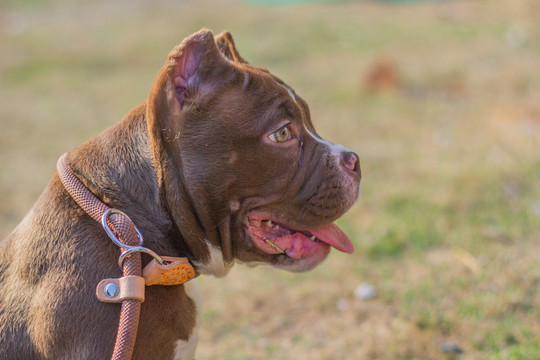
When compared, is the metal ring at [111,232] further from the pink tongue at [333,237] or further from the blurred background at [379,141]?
the blurred background at [379,141]

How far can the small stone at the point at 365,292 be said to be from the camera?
15.5 feet

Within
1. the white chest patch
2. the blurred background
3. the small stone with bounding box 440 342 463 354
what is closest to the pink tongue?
the white chest patch

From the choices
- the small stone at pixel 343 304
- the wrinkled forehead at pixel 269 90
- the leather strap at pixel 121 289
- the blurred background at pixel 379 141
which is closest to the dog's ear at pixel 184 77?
the wrinkled forehead at pixel 269 90

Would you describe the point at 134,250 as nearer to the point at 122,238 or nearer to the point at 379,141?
the point at 122,238

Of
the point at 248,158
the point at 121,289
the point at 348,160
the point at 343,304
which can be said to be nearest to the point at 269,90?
the point at 248,158

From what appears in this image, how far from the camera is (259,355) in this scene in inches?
165

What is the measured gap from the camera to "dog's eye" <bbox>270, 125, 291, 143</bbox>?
9.40 ft

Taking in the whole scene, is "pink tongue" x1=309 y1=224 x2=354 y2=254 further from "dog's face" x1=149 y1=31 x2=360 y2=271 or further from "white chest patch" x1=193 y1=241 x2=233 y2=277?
"white chest patch" x1=193 y1=241 x2=233 y2=277

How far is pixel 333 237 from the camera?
3236mm

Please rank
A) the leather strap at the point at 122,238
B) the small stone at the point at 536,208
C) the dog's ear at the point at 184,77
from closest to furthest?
the leather strap at the point at 122,238 < the dog's ear at the point at 184,77 < the small stone at the point at 536,208

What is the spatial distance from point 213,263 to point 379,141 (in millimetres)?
5307

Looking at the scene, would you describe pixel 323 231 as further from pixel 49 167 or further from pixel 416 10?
pixel 416 10

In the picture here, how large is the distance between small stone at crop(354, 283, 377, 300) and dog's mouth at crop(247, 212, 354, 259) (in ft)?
5.17

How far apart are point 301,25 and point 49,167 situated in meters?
8.42
